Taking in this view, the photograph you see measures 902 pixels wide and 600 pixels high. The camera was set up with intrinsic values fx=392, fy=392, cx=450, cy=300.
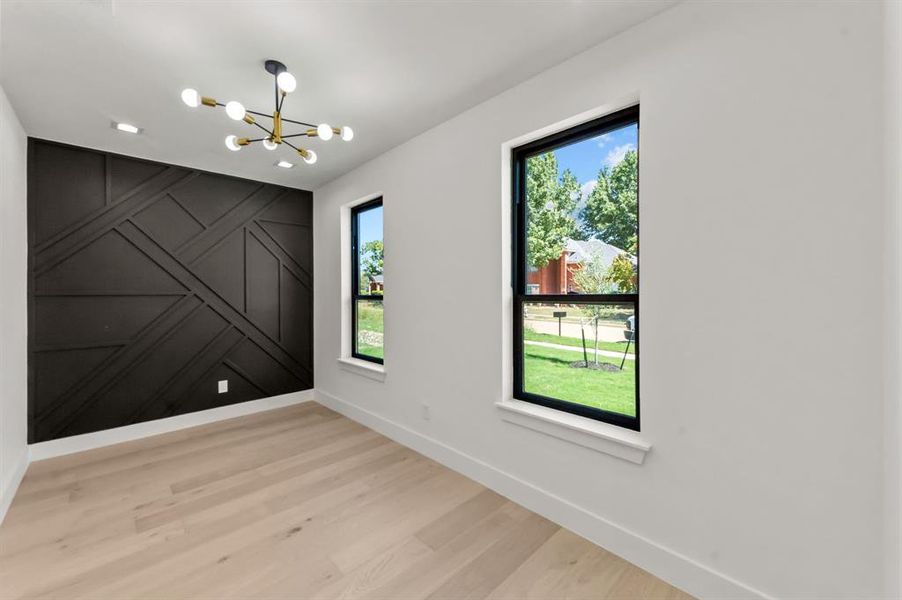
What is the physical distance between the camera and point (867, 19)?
1.31 m

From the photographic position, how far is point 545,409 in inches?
93.5

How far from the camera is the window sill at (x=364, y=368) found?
364cm

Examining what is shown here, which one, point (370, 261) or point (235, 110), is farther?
point (370, 261)

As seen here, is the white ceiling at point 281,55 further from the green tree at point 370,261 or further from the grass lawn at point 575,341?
the grass lawn at point 575,341

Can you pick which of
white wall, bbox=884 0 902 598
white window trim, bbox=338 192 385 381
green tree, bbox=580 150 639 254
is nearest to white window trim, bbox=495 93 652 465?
green tree, bbox=580 150 639 254

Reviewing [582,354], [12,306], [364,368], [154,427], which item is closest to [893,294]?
[582,354]

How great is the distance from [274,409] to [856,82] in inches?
193

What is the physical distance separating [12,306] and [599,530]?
3902 mm

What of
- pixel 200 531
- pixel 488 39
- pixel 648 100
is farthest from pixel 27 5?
pixel 648 100

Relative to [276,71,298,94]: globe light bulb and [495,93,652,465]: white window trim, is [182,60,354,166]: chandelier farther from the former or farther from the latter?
[495,93,652,465]: white window trim

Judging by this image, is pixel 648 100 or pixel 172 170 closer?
pixel 648 100

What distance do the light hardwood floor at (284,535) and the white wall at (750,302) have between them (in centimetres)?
36

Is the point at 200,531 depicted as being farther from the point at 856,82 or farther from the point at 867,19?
the point at 867,19

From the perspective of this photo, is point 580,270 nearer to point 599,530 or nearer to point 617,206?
point 617,206
